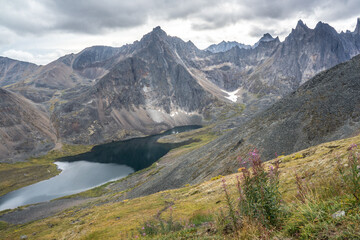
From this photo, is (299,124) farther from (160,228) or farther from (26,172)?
(26,172)

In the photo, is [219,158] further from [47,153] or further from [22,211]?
[47,153]

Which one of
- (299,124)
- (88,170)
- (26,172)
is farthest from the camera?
(26,172)

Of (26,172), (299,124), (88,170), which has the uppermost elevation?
(299,124)

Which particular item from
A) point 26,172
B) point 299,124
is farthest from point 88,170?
point 299,124

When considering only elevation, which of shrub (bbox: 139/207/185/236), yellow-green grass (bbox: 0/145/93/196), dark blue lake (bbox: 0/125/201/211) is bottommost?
dark blue lake (bbox: 0/125/201/211)

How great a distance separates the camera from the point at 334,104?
45281mm

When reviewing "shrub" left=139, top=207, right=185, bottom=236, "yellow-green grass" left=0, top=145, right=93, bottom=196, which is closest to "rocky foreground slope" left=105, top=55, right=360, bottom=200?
"shrub" left=139, top=207, right=185, bottom=236

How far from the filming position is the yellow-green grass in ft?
399

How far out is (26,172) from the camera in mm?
140250

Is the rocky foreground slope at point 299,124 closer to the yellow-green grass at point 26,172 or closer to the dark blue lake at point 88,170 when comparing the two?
the dark blue lake at point 88,170

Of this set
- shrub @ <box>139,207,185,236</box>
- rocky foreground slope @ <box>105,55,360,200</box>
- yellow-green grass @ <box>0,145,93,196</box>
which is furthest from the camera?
yellow-green grass @ <box>0,145,93,196</box>

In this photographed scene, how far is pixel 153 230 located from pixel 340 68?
62661 millimetres

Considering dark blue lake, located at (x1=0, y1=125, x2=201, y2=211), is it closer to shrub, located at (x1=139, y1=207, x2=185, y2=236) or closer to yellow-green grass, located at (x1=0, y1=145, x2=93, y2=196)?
yellow-green grass, located at (x1=0, y1=145, x2=93, y2=196)

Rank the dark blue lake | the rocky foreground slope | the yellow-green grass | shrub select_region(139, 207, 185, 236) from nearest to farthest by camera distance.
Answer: shrub select_region(139, 207, 185, 236)
the rocky foreground slope
the dark blue lake
the yellow-green grass
